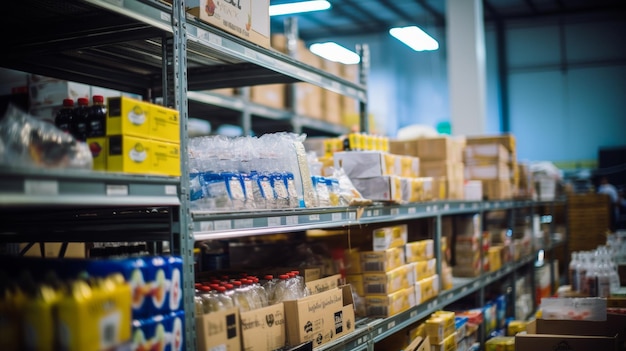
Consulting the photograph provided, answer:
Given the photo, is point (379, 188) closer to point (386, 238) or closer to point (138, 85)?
point (386, 238)

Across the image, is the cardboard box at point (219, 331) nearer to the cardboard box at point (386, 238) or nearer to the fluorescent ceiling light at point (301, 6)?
the cardboard box at point (386, 238)

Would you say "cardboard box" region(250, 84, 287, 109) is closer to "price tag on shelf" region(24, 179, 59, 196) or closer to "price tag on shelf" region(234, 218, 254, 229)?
"price tag on shelf" region(234, 218, 254, 229)

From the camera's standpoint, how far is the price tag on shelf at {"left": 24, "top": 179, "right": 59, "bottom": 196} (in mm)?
1530

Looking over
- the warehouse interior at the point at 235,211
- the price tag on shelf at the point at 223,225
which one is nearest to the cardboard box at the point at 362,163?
the warehouse interior at the point at 235,211

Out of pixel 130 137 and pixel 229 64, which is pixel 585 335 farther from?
pixel 130 137

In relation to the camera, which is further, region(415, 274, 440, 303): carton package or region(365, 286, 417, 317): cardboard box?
region(415, 274, 440, 303): carton package

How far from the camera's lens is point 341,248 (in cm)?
378

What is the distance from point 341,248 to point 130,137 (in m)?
2.10

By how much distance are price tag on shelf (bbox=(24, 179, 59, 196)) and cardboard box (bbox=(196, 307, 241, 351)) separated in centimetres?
71

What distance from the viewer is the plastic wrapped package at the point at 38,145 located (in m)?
1.68

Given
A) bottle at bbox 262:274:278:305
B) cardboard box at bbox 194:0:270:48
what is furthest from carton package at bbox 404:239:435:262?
cardboard box at bbox 194:0:270:48

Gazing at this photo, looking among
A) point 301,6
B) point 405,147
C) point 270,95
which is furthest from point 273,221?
point 301,6

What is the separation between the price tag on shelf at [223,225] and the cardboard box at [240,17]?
0.75 meters

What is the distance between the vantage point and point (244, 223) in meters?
2.27
